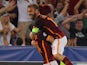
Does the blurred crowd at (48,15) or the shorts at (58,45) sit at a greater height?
the blurred crowd at (48,15)

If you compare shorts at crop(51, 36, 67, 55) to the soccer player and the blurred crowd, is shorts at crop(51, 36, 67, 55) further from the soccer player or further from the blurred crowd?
the blurred crowd

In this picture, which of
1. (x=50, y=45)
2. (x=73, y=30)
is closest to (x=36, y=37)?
(x=50, y=45)

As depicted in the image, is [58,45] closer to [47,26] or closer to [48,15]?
[47,26]

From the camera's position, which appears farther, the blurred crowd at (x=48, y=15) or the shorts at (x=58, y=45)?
the blurred crowd at (x=48, y=15)

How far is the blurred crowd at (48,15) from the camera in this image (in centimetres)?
815

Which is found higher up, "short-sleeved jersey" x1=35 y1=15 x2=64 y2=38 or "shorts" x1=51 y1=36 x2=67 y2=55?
"short-sleeved jersey" x1=35 y1=15 x2=64 y2=38

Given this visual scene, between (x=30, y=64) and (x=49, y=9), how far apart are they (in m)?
1.51

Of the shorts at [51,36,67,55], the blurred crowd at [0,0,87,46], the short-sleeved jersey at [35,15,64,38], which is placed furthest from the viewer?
the blurred crowd at [0,0,87,46]

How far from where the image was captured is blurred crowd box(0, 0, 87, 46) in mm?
8148

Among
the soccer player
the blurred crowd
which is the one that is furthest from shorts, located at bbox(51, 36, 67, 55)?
the blurred crowd

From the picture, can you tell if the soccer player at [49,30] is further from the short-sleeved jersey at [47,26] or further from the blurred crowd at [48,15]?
the blurred crowd at [48,15]

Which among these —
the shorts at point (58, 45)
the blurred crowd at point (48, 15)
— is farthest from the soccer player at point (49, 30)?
the blurred crowd at point (48, 15)

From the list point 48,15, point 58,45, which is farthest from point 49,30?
point 48,15

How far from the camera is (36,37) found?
21.5ft
